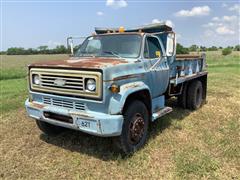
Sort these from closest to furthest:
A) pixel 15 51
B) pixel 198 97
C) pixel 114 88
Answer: pixel 114 88 → pixel 198 97 → pixel 15 51

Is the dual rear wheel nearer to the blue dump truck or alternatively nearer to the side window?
the blue dump truck

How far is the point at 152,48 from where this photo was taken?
5.29 metres

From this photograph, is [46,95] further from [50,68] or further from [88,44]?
[88,44]

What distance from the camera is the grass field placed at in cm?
398

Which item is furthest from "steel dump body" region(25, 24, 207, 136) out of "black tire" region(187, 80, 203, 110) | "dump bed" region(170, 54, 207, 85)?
"black tire" region(187, 80, 203, 110)

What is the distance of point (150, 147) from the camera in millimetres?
4824

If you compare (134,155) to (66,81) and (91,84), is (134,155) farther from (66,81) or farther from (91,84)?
(66,81)

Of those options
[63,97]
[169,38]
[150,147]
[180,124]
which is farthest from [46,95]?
[180,124]

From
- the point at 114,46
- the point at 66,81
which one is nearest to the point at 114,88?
the point at 66,81

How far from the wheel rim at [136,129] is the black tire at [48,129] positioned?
1795mm

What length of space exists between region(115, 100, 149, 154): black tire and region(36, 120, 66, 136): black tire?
171 centimetres

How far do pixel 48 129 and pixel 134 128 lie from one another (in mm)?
1881

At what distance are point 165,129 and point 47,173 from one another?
2.80 m

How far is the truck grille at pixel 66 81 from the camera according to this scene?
384cm
